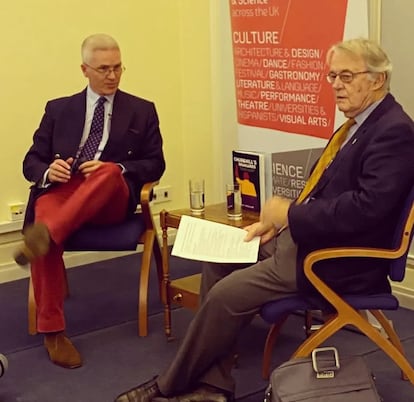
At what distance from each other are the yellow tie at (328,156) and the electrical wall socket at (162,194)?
2324 mm

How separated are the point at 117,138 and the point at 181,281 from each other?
747 millimetres

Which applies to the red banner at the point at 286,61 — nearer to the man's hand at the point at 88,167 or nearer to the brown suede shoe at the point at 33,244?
the man's hand at the point at 88,167

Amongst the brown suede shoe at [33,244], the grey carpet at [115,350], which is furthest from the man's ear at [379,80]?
the brown suede shoe at [33,244]

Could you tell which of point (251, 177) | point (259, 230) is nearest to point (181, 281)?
point (251, 177)

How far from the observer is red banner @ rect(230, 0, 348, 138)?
11.9ft

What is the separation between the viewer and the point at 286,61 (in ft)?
12.5

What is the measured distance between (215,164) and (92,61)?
5.14 feet

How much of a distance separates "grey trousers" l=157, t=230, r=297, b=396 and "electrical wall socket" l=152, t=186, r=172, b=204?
7.85 ft

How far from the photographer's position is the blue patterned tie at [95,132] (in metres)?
→ 3.89

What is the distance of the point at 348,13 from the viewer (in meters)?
3.52

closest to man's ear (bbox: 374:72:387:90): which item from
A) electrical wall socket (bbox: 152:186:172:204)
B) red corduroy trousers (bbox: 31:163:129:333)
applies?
red corduroy trousers (bbox: 31:163:129:333)

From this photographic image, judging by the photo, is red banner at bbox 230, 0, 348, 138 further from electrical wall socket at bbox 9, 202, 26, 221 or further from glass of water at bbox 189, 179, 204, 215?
electrical wall socket at bbox 9, 202, 26, 221

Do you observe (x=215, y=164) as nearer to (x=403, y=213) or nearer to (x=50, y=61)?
(x=50, y=61)

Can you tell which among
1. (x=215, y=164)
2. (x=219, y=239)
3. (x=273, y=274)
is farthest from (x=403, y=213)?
(x=215, y=164)
